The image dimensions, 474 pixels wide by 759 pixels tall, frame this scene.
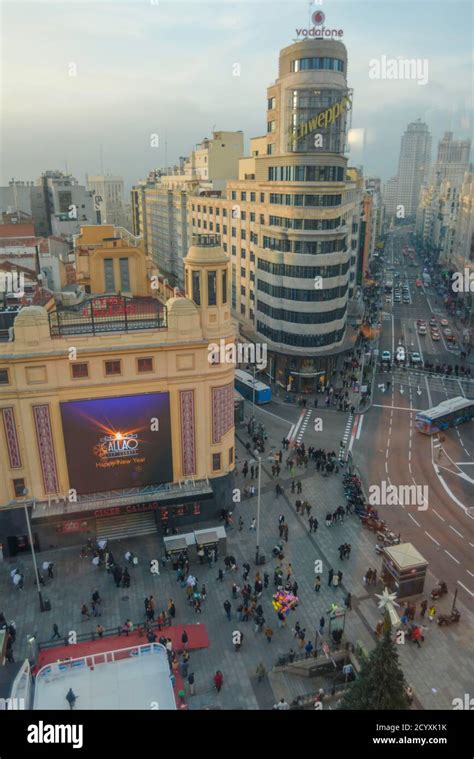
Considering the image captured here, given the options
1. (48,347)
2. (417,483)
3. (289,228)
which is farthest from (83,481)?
(289,228)

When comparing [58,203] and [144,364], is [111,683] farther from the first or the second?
[58,203]

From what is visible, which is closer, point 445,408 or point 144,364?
point 144,364

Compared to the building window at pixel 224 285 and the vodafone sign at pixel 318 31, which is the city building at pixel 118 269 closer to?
the building window at pixel 224 285

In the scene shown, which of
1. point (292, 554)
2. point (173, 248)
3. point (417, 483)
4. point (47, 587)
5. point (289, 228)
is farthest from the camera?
point (173, 248)

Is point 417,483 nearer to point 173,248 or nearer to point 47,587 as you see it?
point 47,587

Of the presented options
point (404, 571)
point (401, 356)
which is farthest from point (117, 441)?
point (401, 356)

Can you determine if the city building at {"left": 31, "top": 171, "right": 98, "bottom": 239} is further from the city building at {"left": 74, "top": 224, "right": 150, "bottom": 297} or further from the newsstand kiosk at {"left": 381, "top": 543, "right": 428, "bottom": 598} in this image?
the newsstand kiosk at {"left": 381, "top": 543, "right": 428, "bottom": 598}

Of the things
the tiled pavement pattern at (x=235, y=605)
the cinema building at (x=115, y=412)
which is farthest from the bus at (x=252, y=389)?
the cinema building at (x=115, y=412)

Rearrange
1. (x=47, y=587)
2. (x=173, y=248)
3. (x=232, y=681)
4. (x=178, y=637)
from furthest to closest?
(x=173, y=248)
(x=47, y=587)
(x=178, y=637)
(x=232, y=681)
